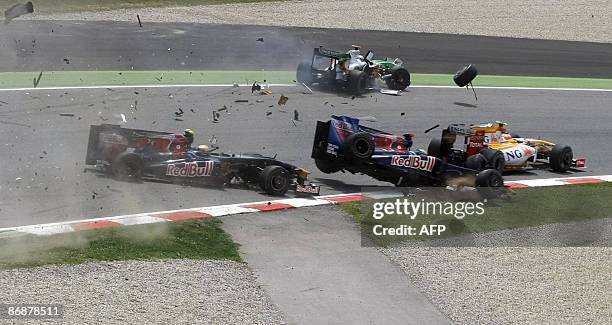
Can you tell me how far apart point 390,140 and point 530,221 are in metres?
2.74

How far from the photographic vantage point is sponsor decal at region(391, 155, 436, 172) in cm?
1700

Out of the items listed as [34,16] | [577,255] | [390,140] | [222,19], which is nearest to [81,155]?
[390,140]

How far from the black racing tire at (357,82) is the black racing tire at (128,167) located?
9.30 meters

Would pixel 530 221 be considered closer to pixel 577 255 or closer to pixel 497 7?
pixel 577 255

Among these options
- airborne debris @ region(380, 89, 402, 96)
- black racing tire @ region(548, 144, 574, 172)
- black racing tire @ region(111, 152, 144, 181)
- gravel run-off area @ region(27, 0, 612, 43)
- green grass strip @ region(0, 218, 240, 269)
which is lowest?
green grass strip @ region(0, 218, 240, 269)

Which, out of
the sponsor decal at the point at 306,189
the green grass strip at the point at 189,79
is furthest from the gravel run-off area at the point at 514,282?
the green grass strip at the point at 189,79

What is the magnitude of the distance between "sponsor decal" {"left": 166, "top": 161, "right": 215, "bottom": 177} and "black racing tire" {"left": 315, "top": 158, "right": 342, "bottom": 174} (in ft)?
6.14

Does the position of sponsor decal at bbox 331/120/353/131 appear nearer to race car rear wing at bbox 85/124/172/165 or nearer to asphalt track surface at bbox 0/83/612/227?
asphalt track surface at bbox 0/83/612/227

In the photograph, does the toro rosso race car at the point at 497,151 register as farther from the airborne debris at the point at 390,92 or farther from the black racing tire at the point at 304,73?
the black racing tire at the point at 304,73

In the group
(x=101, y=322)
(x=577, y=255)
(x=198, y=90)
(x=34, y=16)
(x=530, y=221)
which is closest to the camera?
(x=101, y=322)

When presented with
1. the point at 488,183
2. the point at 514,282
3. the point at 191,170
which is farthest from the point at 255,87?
the point at 514,282

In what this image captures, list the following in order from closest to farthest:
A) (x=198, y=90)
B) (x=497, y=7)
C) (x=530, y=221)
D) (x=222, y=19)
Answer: (x=530, y=221) < (x=198, y=90) < (x=222, y=19) < (x=497, y=7)

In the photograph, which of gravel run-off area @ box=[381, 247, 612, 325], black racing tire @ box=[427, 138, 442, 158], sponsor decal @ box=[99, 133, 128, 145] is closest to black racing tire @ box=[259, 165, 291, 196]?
sponsor decal @ box=[99, 133, 128, 145]

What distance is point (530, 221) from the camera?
16484mm
